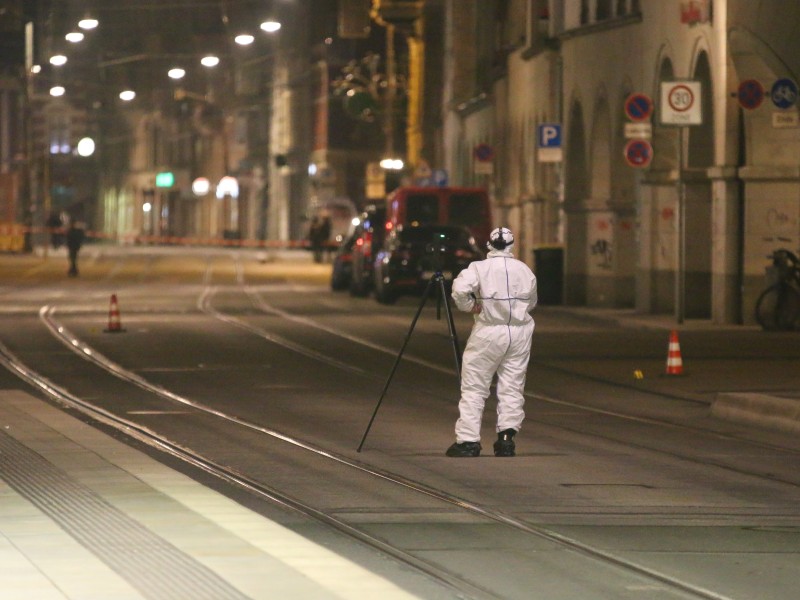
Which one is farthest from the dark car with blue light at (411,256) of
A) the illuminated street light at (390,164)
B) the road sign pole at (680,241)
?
the illuminated street light at (390,164)

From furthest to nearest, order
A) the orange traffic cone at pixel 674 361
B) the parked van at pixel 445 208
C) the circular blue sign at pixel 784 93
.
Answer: the parked van at pixel 445 208, the circular blue sign at pixel 784 93, the orange traffic cone at pixel 674 361

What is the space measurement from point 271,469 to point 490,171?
3575 centimetres

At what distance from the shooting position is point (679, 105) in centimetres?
2917

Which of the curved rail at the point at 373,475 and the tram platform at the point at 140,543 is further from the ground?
the tram platform at the point at 140,543

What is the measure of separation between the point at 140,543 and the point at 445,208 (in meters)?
32.3

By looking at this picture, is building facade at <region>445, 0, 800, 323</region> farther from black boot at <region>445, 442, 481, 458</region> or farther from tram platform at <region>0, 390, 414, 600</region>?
tram platform at <region>0, 390, 414, 600</region>

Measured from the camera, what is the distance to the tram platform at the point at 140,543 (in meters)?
8.06

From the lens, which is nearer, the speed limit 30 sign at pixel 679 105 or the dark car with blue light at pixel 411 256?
the speed limit 30 sign at pixel 679 105

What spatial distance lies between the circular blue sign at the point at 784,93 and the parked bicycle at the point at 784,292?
2.19m

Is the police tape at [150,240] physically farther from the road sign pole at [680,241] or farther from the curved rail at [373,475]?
the curved rail at [373,475]

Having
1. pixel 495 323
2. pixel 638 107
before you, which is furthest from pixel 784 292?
pixel 495 323

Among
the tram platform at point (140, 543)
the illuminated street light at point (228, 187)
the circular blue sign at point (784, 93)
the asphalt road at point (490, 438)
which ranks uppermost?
the circular blue sign at point (784, 93)

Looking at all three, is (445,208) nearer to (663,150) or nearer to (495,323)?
(663,150)

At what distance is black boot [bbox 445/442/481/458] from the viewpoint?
1360cm
